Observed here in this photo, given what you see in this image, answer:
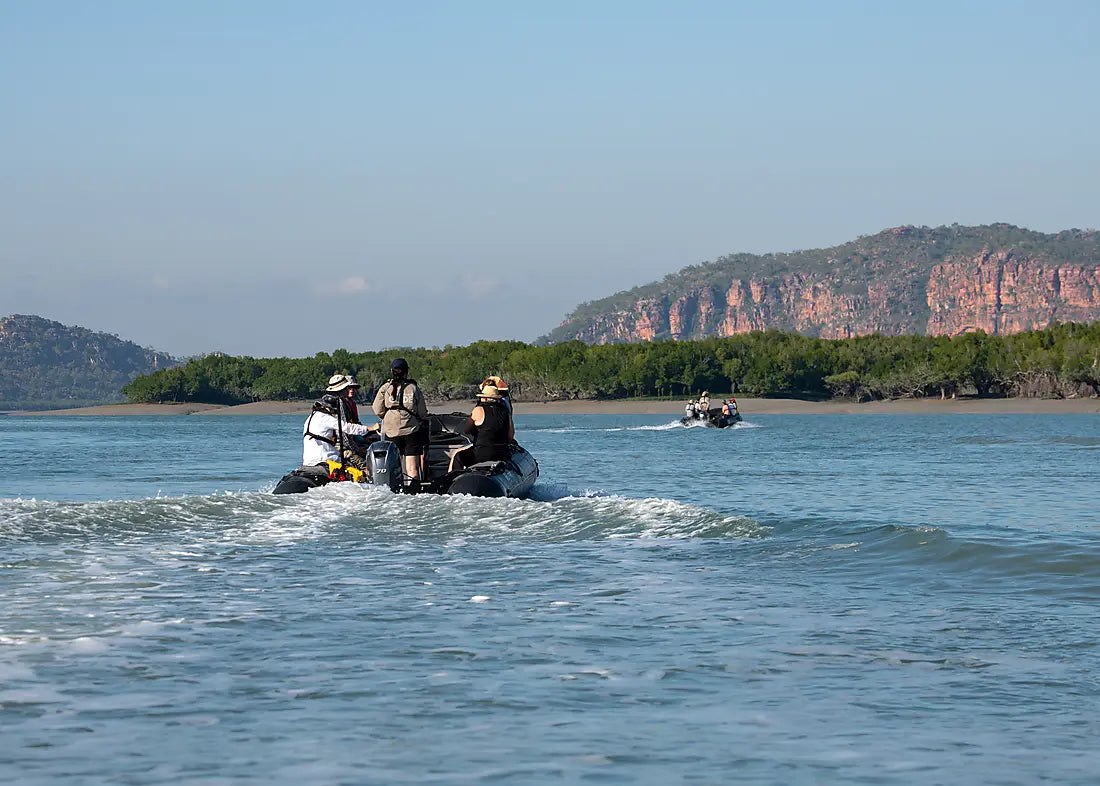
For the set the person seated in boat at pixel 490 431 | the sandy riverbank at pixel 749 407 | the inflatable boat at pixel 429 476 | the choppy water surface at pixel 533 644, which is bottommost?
the sandy riverbank at pixel 749 407

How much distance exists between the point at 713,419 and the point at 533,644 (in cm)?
6672

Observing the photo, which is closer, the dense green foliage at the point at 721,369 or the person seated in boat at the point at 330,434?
Answer: the person seated in boat at the point at 330,434

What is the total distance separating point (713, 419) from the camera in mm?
75188

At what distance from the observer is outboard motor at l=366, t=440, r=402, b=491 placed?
61.5 ft

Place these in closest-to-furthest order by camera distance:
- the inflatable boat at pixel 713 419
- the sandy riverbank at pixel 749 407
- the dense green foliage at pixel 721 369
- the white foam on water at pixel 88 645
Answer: the white foam on water at pixel 88 645
the inflatable boat at pixel 713 419
the sandy riverbank at pixel 749 407
the dense green foliage at pixel 721 369

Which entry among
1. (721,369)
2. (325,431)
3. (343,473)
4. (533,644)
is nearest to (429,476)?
(343,473)

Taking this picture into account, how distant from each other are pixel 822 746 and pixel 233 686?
339 cm

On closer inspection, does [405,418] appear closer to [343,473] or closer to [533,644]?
[343,473]

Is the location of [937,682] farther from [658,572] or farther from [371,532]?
[371,532]

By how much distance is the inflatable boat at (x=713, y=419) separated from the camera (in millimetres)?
74438

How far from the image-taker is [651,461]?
132ft

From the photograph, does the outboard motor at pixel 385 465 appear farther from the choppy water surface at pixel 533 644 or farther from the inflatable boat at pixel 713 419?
the inflatable boat at pixel 713 419

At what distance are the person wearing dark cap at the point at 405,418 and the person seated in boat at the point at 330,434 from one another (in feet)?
1.65

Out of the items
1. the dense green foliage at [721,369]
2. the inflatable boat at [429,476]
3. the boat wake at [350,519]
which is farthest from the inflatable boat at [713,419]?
the boat wake at [350,519]
